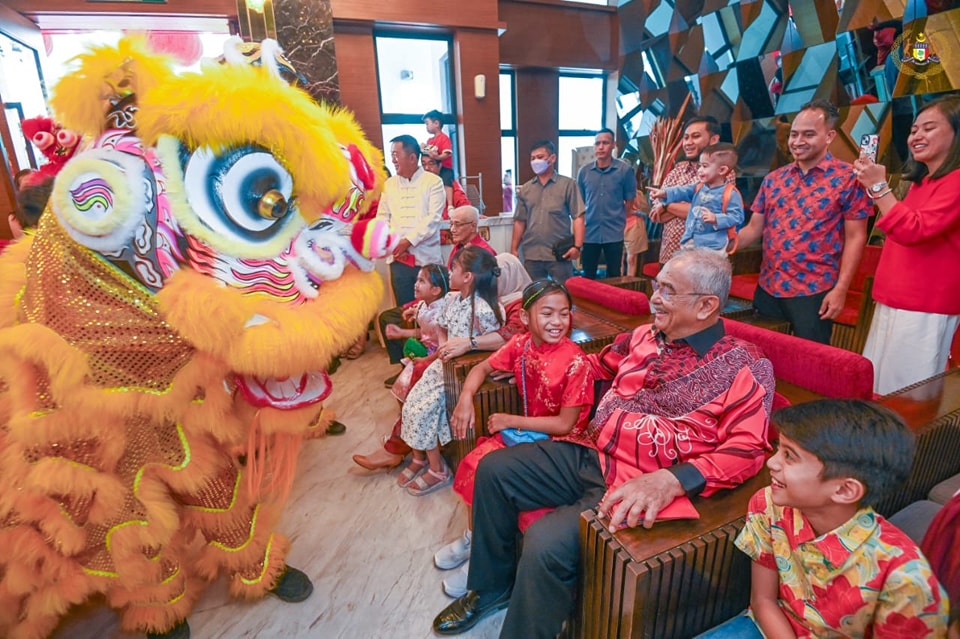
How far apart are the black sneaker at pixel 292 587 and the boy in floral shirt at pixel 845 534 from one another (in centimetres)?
134

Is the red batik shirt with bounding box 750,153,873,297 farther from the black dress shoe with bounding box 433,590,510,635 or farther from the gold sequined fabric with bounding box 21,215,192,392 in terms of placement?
the gold sequined fabric with bounding box 21,215,192,392

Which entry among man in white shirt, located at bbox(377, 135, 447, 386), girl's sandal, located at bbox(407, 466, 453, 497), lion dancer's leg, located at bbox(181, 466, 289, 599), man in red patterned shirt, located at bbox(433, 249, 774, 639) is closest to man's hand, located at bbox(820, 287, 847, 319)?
man in red patterned shirt, located at bbox(433, 249, 774, 639)

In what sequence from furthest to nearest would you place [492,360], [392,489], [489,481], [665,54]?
[665,54], [392,489], [492,360], [489,481]

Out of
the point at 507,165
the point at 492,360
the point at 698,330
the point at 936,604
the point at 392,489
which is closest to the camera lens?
the point at 936,604

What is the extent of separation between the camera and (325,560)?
5.61 feet

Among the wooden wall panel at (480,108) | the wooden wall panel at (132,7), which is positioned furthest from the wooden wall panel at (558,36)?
the wooden wall panel at (132,7)

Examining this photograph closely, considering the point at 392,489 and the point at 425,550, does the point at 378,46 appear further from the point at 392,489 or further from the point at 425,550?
the point at 425,550

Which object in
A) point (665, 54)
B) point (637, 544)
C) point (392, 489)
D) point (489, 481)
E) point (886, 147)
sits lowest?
point (392, 489)

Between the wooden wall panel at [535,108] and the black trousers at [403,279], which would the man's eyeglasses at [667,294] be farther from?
the wooden wall panel at [535,108]

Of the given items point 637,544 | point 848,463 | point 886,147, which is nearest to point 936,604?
point 848,463

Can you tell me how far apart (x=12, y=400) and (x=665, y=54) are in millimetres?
5504

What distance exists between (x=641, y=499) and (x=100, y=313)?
1.19m

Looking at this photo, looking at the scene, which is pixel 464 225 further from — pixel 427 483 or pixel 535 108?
pixel 535 108

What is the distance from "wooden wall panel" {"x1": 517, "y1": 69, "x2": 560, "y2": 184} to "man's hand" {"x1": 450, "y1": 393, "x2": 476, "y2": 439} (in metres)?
5.38
